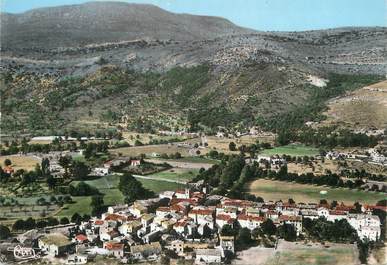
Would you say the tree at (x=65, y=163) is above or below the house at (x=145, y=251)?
above

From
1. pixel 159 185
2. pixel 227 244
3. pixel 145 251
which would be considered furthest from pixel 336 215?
pixel 159 185

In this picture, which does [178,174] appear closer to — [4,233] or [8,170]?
[8,170]

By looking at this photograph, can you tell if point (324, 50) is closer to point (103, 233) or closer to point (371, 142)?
point (371, 142)

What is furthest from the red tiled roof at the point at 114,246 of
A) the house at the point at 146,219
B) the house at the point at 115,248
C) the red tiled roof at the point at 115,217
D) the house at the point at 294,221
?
the house at the point at 294,221

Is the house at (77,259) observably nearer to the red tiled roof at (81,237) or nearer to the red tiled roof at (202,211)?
the red tiled roof at (81,237)

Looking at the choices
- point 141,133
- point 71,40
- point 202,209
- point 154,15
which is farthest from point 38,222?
point 154,15
